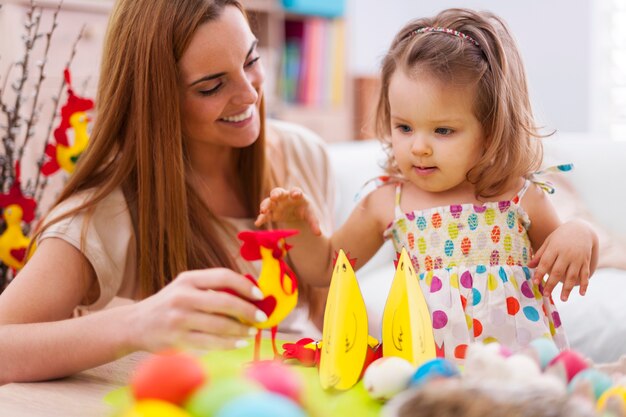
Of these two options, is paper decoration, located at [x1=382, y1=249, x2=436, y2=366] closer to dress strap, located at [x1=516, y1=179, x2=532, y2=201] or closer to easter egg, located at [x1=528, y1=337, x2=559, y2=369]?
easter egg, located at [x1=528, y1=337, x2=559, y2=369]

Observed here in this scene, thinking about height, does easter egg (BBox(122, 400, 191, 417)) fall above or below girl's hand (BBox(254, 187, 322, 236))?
below

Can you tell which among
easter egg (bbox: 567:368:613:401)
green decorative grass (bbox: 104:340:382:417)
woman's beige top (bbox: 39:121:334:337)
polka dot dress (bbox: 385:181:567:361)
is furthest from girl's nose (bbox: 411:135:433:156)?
easter egg (bbox: 567:368:613:401)

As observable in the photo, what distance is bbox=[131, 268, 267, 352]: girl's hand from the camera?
747 millimetres

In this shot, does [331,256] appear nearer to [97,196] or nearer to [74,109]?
[97,196]

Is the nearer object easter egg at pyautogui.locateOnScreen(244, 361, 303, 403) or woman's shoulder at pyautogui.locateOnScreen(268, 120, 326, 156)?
easter egg at pyautogui.locateOnScreen(244, 361, 303, 403)

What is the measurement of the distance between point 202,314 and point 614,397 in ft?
1.30

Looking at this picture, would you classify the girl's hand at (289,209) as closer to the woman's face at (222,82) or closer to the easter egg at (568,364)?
the woman's face at (222,82)

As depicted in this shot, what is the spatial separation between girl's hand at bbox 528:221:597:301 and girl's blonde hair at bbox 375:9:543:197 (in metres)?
0.13

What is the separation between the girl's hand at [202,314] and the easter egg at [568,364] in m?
0.27

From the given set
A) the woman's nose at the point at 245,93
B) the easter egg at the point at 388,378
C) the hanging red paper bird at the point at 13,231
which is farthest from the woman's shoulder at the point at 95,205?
the easter egg at the point at 388,378

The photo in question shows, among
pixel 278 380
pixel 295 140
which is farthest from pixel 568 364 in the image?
pixel 295 140

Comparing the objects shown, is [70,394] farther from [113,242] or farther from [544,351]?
[544,351]

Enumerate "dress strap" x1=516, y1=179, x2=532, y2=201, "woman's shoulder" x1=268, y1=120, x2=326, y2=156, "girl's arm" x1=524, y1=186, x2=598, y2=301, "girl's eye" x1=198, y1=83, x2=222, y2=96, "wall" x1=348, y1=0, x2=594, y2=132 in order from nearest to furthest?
1. "girl's arm" x1=524, y1=186, x2=598, y2=301
2. "dress strap" x1=516, y1=179, x2=532, y2=201
3. "girl's eye" x1=198, y1=83, x2=222, y2=96
4. "woman's shoulder" x1=268, y1=120, x2=326, y2=156
5. "wall" x1=348, y1=0, x2=594, y2=132

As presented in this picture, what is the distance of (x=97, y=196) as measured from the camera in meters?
1.25
